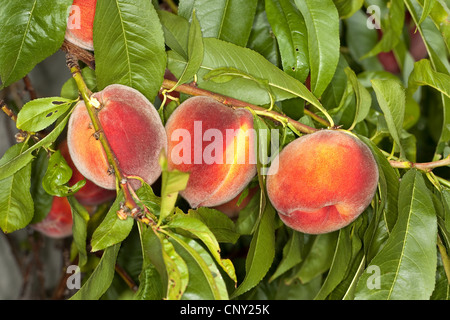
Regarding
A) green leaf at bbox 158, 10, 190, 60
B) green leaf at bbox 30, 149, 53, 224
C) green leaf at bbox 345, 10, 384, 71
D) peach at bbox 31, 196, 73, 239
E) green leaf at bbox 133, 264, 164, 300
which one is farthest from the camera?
green leaf at bbox 345, 10, 384, 71

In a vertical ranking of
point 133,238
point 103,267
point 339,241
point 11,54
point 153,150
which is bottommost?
point 133,238

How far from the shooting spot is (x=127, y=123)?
0.70 m

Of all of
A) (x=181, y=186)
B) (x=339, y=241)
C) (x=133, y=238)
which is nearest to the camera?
(x=181, y=186)

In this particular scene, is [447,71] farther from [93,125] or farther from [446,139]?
[93,125]

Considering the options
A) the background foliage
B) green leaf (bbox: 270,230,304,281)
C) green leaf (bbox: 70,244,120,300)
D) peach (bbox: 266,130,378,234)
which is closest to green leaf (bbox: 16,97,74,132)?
the background foliage

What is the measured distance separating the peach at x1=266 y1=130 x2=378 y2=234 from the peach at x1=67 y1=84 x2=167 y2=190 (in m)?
0.19

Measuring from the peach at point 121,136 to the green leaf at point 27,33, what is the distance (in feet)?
0.32

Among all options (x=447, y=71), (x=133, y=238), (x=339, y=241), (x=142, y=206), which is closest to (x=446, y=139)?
(x=447, y=71)

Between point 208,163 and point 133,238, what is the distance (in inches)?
21.8

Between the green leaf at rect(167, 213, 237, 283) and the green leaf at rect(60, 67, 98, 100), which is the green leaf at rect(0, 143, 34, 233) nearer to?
the green leaf at rect(60, 67, 98, 100)

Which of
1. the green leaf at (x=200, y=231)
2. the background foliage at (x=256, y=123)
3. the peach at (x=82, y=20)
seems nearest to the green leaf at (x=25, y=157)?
the background foliage at (x=256, y=123)

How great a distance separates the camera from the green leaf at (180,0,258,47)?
0.85 metres

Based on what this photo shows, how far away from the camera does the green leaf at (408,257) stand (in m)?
0.74

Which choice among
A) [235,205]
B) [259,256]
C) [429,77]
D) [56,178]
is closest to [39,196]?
[56,178]
